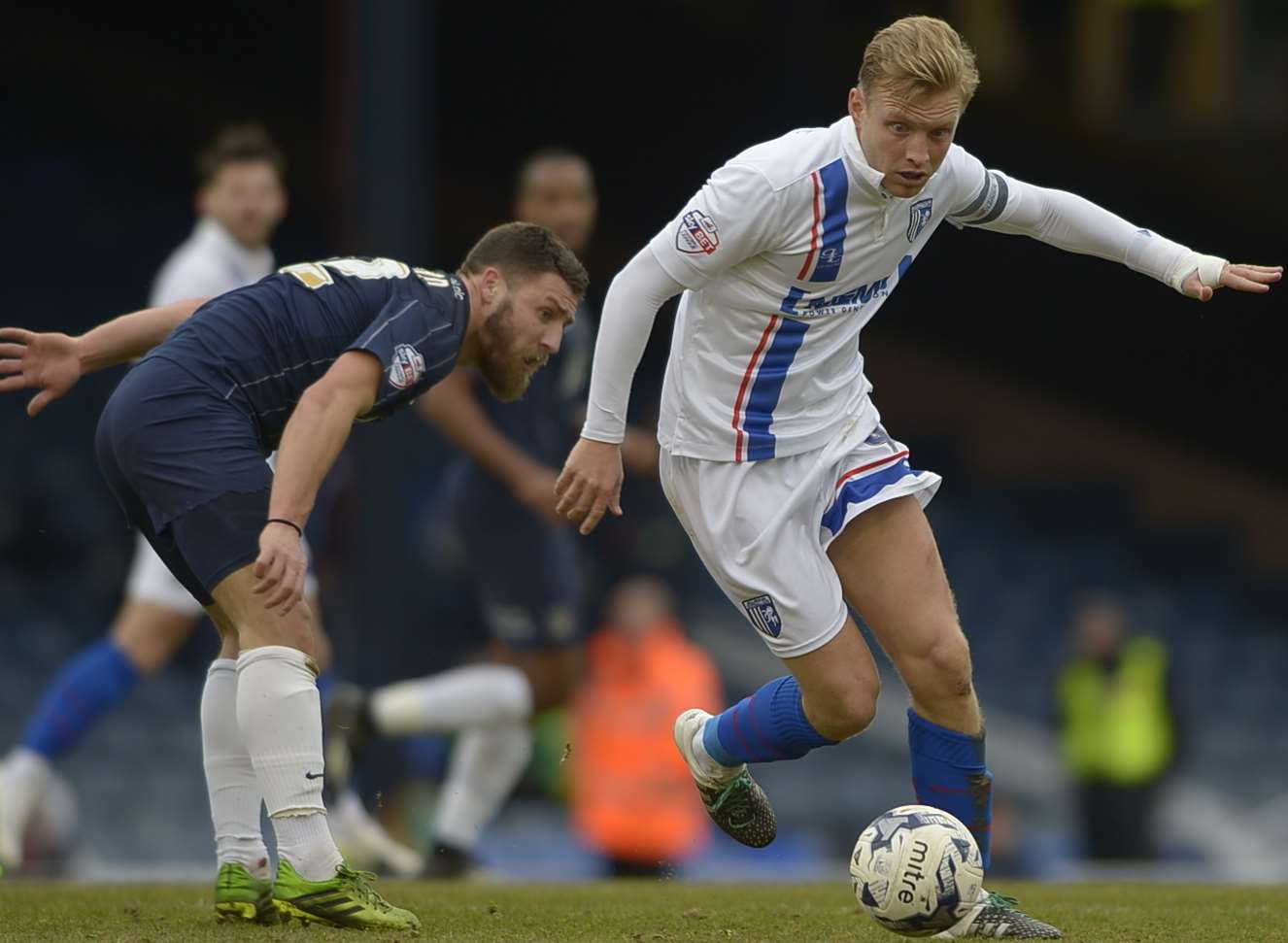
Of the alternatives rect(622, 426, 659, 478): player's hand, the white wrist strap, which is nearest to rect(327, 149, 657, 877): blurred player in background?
rect(622, 426, 659, 478): player's hand

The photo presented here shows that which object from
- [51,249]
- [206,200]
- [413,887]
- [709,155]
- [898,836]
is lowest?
[413,887]

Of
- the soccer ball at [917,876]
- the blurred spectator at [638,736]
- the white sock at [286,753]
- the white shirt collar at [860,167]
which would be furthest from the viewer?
the blurred spectator at [638,736]

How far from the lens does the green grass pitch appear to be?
15.4 feet

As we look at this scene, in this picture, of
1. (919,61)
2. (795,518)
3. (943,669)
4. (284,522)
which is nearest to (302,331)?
(284,522)

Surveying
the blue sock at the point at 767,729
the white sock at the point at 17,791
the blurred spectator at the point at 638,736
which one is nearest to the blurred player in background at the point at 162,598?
the white sock at the point at 17,791

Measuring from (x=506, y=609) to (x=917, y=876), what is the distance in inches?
132

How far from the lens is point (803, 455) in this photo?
4.98 meters

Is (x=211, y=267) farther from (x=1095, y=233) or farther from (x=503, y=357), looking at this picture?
(x=1095, y=233)

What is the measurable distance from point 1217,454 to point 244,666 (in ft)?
45.0

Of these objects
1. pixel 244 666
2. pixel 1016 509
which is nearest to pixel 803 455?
pixel 244 666

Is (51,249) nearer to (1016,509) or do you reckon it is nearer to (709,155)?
(709,155)

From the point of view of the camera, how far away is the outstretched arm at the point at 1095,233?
4.94 m

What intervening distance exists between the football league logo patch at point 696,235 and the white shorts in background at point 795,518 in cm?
61

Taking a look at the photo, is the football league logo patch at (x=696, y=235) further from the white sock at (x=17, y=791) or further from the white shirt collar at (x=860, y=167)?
the white sock at (x=17, y=791)
